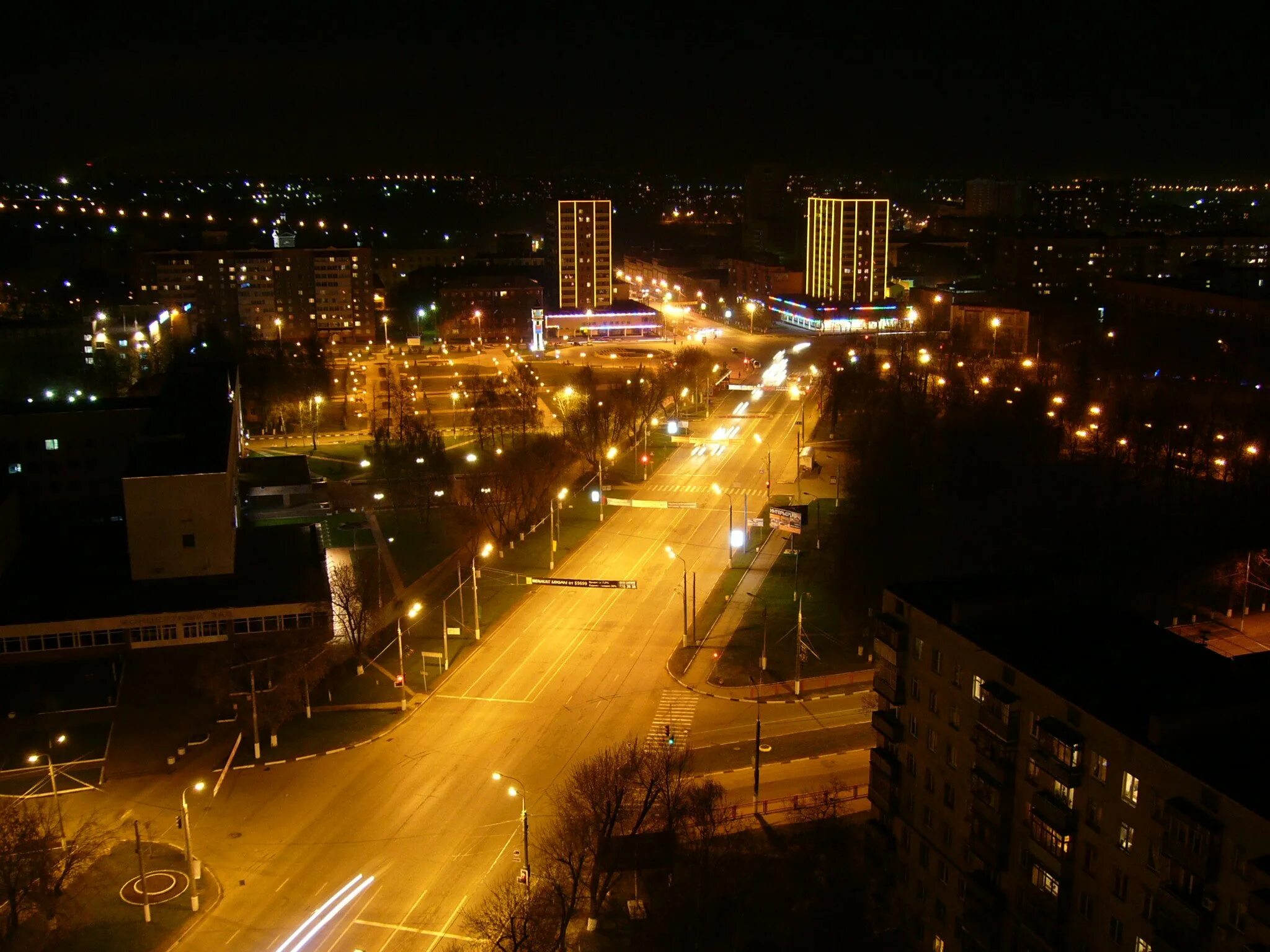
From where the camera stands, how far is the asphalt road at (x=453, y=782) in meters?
13.5

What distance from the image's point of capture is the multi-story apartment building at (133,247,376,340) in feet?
200

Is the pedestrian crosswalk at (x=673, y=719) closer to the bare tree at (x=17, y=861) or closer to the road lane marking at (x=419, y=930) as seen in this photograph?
the road lane marking at (x=419, y=930)

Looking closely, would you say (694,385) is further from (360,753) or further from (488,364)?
(360,753)

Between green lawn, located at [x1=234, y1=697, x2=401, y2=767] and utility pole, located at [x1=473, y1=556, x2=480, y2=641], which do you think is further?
utility pole, located at [x1=473, y1=556, x2=480, y2=641]

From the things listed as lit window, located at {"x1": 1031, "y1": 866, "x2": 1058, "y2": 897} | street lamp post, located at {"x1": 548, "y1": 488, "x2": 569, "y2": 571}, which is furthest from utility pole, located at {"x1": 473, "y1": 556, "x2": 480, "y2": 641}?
lit window, located at {"x1": 1031, "y1": 866, "x2": 1058, "y2": 897}

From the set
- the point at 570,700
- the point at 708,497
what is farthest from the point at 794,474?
the point at 570,700

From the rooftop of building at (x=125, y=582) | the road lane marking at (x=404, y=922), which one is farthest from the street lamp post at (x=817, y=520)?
the road lane marking at (x=404, y=922)

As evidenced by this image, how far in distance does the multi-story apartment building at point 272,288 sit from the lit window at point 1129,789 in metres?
54.9

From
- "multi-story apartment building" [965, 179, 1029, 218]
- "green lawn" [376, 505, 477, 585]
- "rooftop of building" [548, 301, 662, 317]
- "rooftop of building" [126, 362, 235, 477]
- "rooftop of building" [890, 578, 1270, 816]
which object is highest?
"multi-story apartment building" [965, 179, 1029, 218]

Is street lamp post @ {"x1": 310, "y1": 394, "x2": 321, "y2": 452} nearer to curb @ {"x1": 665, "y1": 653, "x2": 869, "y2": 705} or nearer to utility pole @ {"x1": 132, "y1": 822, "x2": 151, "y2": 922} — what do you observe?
curb @ {"x1": 665, "y1": 653, "x2": 869, "y2": 705}

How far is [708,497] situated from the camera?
31078 millimetres

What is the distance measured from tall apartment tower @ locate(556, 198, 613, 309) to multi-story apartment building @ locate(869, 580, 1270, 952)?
59.9m

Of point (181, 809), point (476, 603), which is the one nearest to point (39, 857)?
point (181, 809)

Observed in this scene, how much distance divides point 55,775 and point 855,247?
222ft
